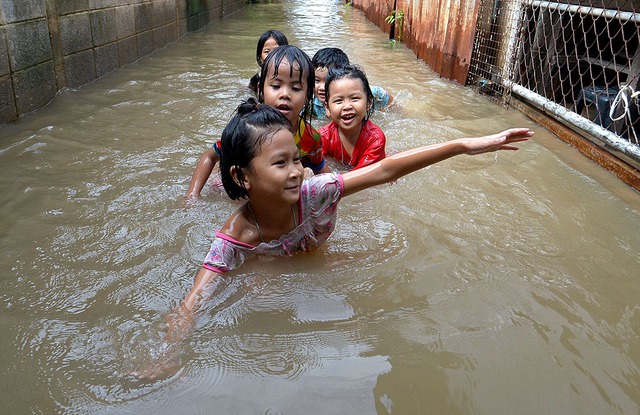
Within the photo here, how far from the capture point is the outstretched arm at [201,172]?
313 centimetres

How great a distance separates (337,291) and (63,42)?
13.7 ft

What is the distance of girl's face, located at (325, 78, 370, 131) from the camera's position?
3.35 m

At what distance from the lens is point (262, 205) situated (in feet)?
7.47

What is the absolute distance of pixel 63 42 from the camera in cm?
500

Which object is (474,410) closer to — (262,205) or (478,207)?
(262,205)

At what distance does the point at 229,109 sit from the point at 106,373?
349 centimetres

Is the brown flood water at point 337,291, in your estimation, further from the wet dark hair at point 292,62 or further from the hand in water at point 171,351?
the wet dark hair at point 292,62

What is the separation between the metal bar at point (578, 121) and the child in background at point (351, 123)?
1499 mm

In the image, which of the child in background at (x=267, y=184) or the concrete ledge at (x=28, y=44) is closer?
the child in background at (x=267, y=184)

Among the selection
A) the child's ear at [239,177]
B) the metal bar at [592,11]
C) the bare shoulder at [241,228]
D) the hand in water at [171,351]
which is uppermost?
the metal bar at [592,11]

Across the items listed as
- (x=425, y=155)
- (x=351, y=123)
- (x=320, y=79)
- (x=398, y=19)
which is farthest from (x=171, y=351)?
(x=398, y=19)

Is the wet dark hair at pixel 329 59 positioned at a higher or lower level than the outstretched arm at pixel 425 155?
higher

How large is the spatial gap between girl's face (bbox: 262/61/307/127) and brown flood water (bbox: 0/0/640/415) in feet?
2.25

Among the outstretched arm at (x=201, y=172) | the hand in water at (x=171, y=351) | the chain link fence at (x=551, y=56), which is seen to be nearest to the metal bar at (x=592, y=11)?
the chain link fence at (x=551, y=56)
